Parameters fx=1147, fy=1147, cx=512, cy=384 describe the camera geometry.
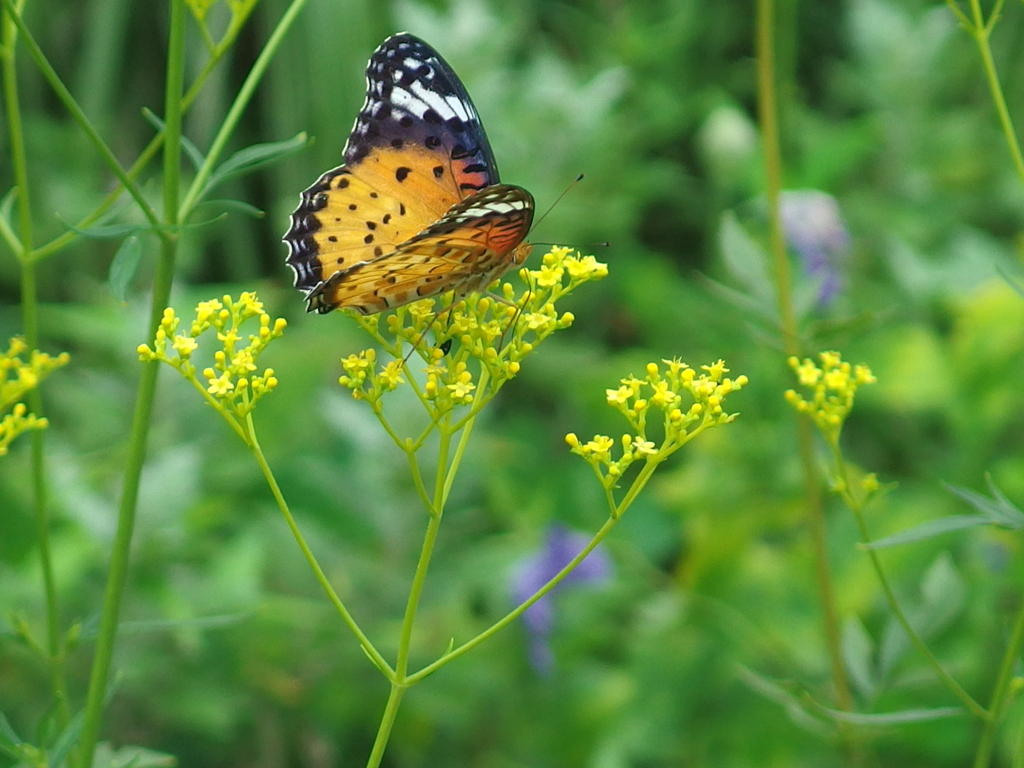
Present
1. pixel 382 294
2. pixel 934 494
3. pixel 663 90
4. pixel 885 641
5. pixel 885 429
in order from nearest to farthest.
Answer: pixel 382 294
pixel 885 641
pixel 934 494
pixel 885 429
pixel 663 90

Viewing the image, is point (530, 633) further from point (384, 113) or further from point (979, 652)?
point (384, 113)

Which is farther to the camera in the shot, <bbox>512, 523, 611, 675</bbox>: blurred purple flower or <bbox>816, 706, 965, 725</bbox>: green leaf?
<bbox>512, 523, 611, 675</bbox>: blurred purple flower

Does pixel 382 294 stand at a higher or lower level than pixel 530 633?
higher

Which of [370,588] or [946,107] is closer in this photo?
[370,588]

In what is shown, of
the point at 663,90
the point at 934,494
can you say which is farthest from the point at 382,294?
the point at 663,90

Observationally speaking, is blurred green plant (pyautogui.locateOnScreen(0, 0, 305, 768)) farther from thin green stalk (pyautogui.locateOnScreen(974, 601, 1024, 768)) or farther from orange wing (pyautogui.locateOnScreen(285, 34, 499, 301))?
thin green stalk (pyautogui.locateOnScreen(974, 601, 1024, 768))

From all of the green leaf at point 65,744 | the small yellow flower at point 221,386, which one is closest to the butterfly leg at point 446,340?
the small yellow flower at point 221,386

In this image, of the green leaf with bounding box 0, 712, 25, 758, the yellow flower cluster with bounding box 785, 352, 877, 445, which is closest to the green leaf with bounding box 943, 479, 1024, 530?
the yellow flower cluster with bounding box 785, 352, 877, 445

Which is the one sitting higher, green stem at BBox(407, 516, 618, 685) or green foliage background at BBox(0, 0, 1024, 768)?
green stem at BBox(407, 516, 618, 685)
